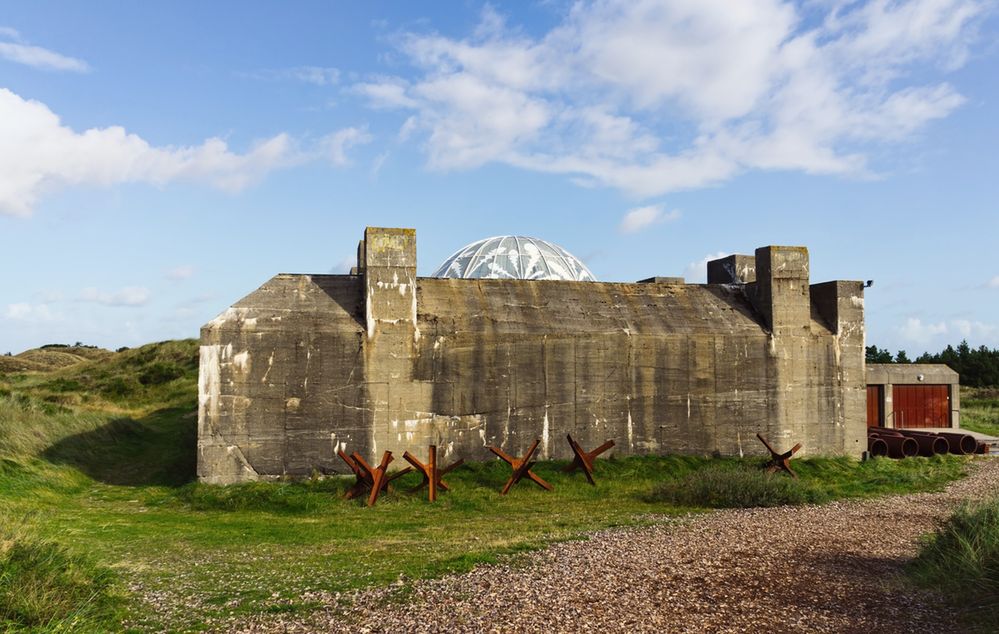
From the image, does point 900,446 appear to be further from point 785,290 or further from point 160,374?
point 160,374

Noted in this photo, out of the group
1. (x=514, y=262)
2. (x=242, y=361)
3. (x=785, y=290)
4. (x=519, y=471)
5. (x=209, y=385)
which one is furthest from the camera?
(x=514, y=262)

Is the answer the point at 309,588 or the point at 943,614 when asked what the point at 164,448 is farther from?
the point at 943,614

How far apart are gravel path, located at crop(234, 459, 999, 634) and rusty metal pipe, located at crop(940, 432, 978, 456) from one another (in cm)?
1114

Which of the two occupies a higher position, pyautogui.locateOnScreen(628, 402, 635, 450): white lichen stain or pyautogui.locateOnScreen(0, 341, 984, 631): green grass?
pyautogui.locateOnScreen(628, 402, 635, 450): white lichen stain

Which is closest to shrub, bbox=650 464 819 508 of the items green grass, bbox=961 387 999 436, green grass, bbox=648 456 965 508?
green grass, bbox=648 456 965 508

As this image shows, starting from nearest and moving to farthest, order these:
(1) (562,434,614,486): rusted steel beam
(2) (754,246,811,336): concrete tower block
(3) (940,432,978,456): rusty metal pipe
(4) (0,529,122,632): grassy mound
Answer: (4) (0,529,122,632): grassy mound
(1) (562,434,614,486): rusted steel beam
(2) (754,246,811,336): concrete tower block
(3) (940,432,978,456): rusty metal pipe

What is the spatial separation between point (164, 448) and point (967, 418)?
28782mm

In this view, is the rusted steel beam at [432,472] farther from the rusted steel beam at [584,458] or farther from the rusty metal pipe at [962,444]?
the rusty metal pipe at [962,444]

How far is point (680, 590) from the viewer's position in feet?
25.2

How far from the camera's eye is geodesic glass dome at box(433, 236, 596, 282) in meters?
25.8

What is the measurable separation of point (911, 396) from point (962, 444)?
3.18 meters

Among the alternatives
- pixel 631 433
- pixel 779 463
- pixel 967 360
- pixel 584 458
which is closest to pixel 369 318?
pixel 584 458

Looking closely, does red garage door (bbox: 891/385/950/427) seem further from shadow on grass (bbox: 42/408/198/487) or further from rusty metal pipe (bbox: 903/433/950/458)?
shadow on grass (bbox: 42/408/198/487)

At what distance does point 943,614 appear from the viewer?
704 centimetres
